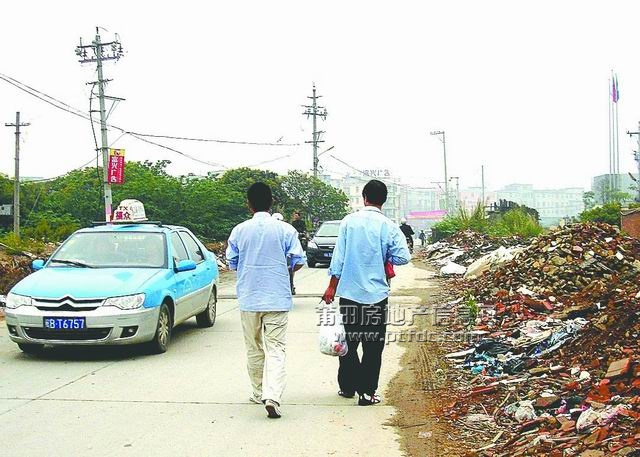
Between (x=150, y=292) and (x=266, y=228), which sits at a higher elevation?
(x=266, y=228)

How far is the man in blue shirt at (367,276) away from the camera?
22.2 feet

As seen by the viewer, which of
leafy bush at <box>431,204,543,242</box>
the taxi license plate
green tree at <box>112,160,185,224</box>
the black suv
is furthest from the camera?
leafy bush at <box>431,204,543,242</box>

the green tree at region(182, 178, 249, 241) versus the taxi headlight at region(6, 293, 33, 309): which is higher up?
the green tree at region(182, 178, 249, 241)

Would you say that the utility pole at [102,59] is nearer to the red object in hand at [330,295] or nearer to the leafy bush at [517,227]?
the leafy bush at [517,227]

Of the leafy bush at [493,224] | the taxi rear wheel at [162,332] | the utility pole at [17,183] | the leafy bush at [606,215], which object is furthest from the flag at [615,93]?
the taxi rear wheel at [162,332]

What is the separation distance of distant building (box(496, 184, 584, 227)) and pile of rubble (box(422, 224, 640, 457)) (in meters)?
93.6

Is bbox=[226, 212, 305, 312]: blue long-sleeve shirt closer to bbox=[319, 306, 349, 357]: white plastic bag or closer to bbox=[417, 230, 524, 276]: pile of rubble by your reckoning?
bbox=[319, 306, 349, 357]: white plastic bag

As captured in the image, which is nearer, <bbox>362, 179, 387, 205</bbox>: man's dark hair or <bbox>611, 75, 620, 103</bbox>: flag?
<bbox>362, 179, 387, 205</bbox>: man's dark hair

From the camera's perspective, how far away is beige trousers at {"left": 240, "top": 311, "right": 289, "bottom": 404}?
255 inches

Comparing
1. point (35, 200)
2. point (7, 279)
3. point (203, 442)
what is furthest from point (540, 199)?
point (203, 442)

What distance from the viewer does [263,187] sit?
693cm

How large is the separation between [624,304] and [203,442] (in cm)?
506

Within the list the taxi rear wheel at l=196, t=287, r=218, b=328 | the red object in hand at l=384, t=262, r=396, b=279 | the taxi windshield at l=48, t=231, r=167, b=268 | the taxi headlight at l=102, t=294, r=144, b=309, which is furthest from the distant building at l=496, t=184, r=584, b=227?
the red object in hand at l=384, t=262, r=396, b=279

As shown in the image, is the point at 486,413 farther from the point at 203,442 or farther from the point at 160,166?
the point at 160,166
